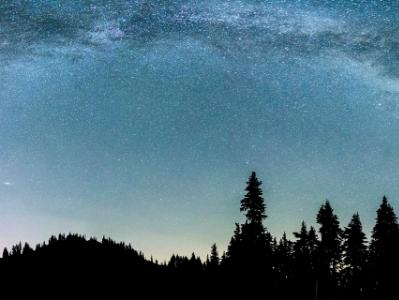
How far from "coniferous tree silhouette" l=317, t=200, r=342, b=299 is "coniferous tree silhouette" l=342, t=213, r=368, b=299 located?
40.4 inches

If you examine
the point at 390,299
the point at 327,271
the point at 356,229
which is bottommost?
the point at 390,299

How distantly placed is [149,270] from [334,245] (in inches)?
2309

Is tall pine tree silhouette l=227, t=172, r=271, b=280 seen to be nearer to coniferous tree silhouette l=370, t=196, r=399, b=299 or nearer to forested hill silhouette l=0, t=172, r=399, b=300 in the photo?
forested hill silhouette l=0, t=172, r=399, b=300

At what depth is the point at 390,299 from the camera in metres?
43.7

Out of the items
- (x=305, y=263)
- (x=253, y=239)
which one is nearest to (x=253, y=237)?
(x=253, y=239)

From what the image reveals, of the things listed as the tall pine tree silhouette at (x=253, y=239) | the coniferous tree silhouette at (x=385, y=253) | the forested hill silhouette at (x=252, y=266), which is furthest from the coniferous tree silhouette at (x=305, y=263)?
the tall pine tree silhouette at (x=253, y=239)

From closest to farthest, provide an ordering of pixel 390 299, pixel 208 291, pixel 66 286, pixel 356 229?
→ pixel 390 299
pixel 356 229
pixel 208 291
pixel 66 286

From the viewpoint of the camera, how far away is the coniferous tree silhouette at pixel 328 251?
5528cm

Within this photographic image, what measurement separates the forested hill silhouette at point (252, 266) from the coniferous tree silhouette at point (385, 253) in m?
0.10

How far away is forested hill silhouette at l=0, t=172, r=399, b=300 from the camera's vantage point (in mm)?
41281

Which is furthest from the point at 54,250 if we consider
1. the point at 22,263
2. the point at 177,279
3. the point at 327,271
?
the point at 327,271

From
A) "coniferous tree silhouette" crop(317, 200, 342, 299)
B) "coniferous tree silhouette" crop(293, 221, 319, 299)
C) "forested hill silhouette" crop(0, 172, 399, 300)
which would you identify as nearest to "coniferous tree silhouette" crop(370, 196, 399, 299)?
"forested hill silhouette" crop(0, 172, 399, 300)

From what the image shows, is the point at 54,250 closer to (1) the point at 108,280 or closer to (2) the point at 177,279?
(1) the point at 108,280

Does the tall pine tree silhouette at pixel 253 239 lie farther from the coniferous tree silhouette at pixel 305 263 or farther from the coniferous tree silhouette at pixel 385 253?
the coniferous tree silhouette at pixel 305 263
